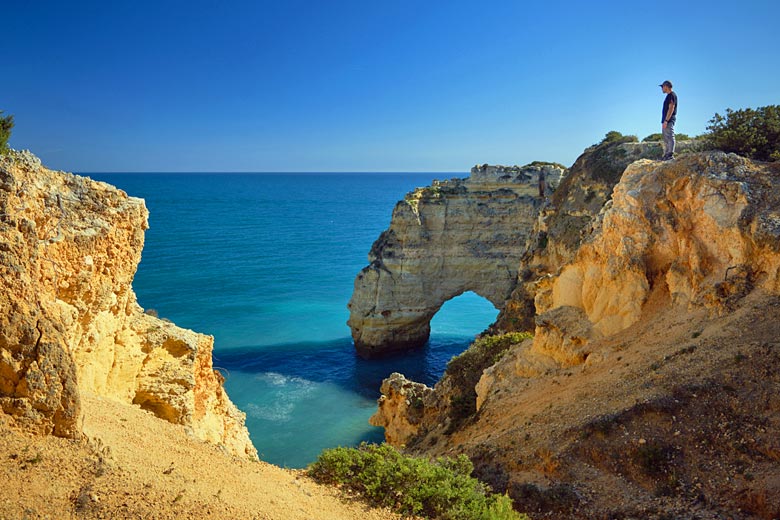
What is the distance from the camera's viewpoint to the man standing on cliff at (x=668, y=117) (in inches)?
539

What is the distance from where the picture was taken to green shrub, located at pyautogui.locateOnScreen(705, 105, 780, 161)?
13984 millimetres

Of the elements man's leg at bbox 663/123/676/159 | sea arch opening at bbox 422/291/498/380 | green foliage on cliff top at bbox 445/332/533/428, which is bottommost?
sea arch opening at bbox 422/291/498/380

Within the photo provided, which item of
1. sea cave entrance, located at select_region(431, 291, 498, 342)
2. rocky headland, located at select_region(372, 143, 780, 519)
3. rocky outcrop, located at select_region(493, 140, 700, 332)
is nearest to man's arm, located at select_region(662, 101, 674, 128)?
rocky headland, located at select_region(372, 143, 780, 519)

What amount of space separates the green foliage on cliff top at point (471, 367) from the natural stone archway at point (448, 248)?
19.5 metres

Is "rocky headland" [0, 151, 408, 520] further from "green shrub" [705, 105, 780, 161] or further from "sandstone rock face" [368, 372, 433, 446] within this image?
"green shrub" [705, 105, 780, 161]

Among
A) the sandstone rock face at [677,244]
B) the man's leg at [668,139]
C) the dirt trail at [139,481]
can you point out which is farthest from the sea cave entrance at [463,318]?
the dirt trail at [139,481]

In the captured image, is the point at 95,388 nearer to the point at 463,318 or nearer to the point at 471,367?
the point at 471,367

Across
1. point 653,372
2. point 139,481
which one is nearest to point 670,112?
point 653,372

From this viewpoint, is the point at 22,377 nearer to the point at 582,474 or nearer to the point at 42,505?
the point at 42,505

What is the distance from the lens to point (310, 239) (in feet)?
270

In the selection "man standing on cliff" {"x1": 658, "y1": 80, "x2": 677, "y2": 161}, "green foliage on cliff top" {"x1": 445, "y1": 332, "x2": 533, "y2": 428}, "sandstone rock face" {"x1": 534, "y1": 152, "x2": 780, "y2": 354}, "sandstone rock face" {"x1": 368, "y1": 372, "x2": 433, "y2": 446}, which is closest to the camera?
"sandstone rock face" {"x1": 534, "y1": 152, "x2": 780, "y2": 354}

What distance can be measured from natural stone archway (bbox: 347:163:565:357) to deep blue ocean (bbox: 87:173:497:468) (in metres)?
3.42

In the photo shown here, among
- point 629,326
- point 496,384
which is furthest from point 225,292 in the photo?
point 629,326

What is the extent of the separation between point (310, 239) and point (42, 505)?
3063 inches
